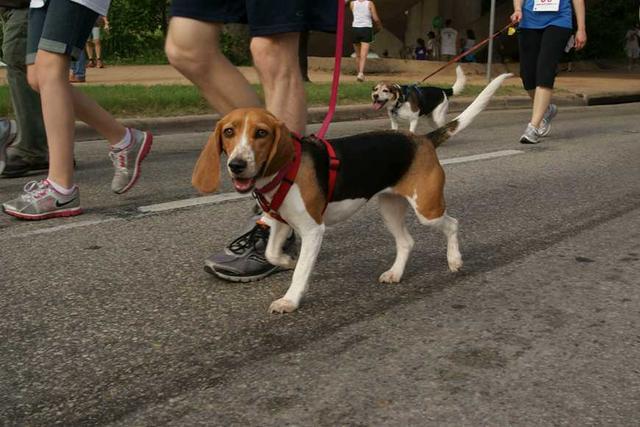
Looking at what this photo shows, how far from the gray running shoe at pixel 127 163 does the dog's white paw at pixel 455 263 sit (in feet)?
6.98

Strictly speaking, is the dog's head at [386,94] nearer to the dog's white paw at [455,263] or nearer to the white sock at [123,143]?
the white sock at [123,143]

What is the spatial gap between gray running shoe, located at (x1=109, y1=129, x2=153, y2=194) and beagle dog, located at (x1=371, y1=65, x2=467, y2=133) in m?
4.61

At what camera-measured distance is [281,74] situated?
350cm

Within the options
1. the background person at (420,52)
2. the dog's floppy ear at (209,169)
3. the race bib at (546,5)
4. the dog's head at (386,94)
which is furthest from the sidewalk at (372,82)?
the dog's floppy ear at (209,169)

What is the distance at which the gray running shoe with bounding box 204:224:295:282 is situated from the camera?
10.9 ft

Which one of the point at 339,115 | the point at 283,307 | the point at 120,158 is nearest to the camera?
the point at 283,307

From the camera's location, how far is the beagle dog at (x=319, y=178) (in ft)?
9.16

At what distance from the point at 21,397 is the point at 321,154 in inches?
55.0

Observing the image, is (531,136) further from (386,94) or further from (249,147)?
(249,147)

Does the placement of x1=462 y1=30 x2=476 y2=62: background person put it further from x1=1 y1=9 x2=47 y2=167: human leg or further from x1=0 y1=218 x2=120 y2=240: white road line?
x1=0 y1=218 x2=120 y2=240: white road line

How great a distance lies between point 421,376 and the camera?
241cm

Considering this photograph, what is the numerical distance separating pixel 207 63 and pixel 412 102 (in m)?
5.64

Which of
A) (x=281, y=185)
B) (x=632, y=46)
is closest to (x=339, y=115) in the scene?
(x=281, y=185)

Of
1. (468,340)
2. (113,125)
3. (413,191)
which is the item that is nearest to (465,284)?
(413,191)
